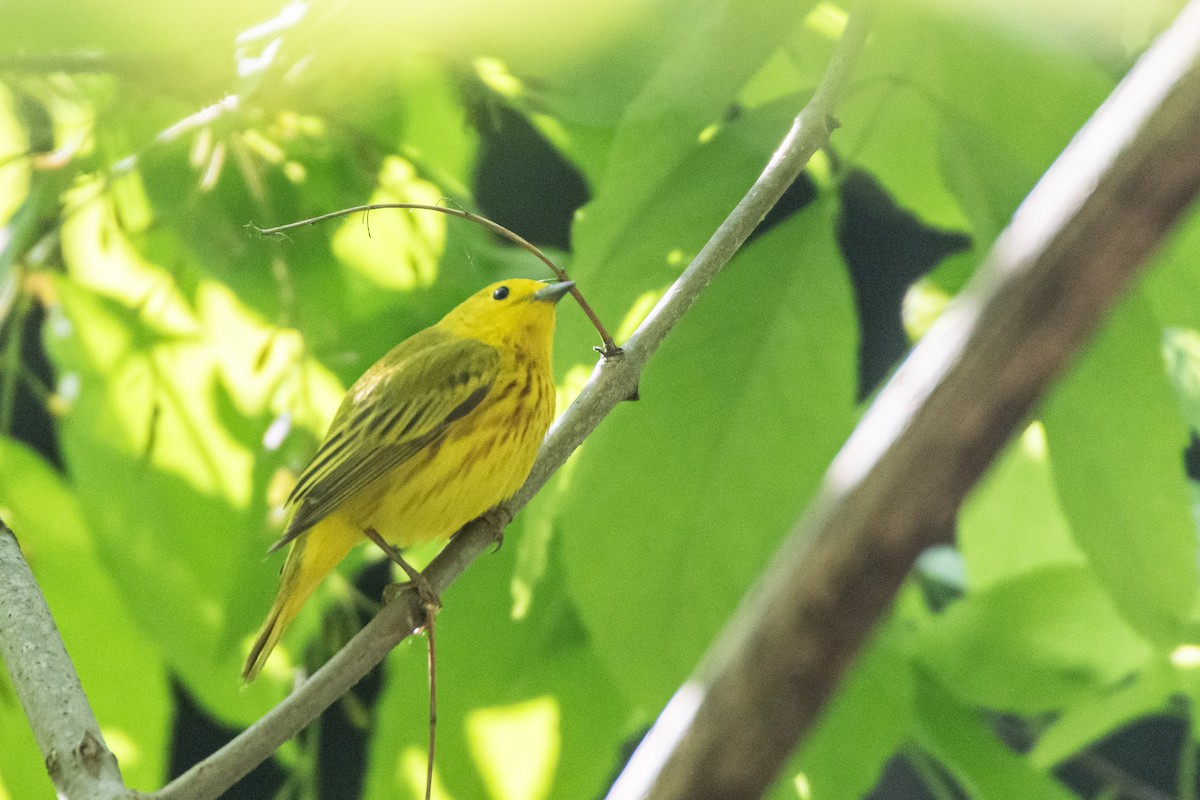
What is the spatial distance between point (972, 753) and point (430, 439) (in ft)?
1.43

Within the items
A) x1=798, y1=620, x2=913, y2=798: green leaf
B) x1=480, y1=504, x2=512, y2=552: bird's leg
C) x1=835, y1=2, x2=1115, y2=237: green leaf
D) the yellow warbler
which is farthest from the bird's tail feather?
x1=835, y1=2, x2=1115, y2=237: green leaf

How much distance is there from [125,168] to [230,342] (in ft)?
0.57

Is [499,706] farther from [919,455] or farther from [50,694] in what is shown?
[919,455]

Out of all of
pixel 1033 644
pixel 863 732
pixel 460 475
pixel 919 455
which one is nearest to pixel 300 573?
→ pixel 460 475

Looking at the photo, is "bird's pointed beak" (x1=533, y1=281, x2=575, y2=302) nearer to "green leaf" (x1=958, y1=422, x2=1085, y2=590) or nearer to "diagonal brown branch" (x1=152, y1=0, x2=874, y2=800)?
"diagonal brown branch" (x1=152, y1=0, x2=874, y2=800)

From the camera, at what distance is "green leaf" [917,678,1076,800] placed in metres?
0.75

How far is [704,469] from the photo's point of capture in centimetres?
72

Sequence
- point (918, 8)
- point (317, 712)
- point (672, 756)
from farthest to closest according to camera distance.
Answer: point (918, 8) → point (317, 712) → point (672, 756)

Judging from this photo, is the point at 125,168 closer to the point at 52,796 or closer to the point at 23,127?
the point at 23,127

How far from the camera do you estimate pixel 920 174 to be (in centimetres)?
84

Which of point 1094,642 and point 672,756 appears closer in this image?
point 672,756

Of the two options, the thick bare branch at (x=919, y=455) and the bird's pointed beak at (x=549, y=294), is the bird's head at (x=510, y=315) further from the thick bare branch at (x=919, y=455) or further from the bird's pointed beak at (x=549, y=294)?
the thick bare branch at (x=919, y=455)

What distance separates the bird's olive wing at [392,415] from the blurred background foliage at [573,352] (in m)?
0.03

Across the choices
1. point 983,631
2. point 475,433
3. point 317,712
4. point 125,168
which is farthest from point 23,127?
point 983,631
